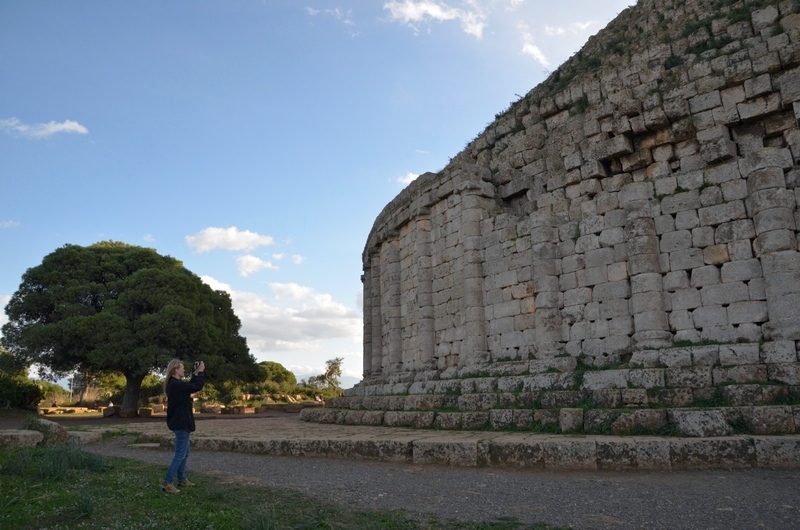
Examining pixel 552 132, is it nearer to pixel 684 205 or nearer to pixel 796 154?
pixel 684 205

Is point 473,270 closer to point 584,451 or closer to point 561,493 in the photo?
point 584,451

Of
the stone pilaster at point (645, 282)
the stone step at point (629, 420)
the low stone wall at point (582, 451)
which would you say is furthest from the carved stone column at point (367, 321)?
the stone pilaster at point (645, 282)

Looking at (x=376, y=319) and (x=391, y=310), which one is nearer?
(x=391, y=310)

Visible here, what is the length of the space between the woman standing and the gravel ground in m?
1.22

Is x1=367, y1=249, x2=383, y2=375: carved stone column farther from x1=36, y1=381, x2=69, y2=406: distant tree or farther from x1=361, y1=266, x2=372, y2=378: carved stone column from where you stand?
x1=36, y1=381, x2=69, y2=406: distant tree

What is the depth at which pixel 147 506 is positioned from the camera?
236 inches

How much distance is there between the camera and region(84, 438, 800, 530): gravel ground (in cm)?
567

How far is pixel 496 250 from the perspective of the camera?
14.3 metres

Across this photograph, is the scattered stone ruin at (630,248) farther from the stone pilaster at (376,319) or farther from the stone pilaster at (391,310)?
the stone pilaster at (376,319)

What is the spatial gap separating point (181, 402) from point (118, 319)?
19598 mm

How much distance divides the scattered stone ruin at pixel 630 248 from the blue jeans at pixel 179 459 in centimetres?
574

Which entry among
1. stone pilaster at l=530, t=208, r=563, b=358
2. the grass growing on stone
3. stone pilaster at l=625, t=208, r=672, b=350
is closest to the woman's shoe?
the grass growing on stone

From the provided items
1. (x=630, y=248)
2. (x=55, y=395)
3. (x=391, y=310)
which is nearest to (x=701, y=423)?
(x=630, y=248)

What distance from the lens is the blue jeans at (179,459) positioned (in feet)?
23.1
